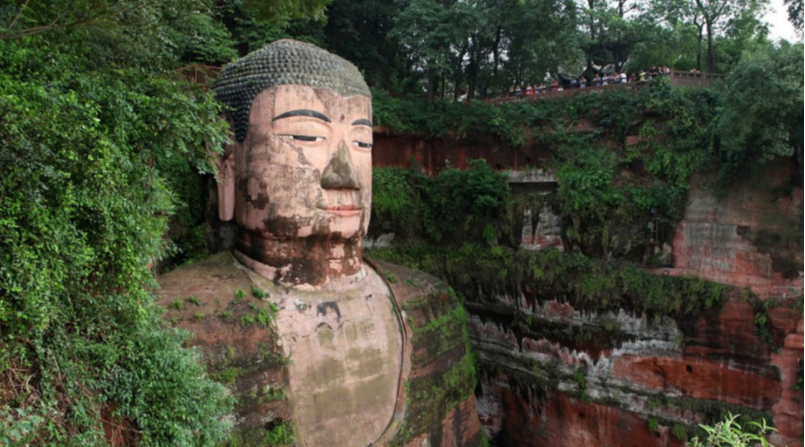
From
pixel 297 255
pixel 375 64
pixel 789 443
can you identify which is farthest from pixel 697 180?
pixel 375 64

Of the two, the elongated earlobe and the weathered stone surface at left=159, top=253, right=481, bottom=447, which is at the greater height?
the elongated earlobe

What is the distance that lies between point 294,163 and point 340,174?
0.66m

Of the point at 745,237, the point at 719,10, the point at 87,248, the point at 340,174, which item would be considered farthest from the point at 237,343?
the point at 719,10

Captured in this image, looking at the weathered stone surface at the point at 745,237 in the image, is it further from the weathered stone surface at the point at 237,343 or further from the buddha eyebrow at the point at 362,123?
the weathered stone surface at the point at 237,343

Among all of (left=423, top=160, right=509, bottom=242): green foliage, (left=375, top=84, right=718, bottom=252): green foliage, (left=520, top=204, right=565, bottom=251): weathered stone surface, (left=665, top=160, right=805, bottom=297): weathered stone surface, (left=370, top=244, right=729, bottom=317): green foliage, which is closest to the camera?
(left=665, top=160, right=805, bottom=297): weathered stone surface

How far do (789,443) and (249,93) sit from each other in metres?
11.0

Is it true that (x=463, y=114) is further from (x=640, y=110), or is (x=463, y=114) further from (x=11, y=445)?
(x=11, y=445)

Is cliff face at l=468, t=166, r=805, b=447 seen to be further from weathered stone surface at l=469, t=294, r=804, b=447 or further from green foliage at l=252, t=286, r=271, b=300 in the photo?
green foliage at l=252, t=286, r=271, b=300

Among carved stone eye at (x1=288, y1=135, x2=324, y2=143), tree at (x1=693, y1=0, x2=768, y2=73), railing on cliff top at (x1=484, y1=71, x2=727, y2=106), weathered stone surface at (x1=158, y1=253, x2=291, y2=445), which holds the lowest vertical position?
weathered stone surface at (x1=158, y1=253, x2=291, y2=445)

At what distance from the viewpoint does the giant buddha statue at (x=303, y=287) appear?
7.41 metres

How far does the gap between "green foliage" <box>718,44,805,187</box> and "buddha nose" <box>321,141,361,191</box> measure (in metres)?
6.37

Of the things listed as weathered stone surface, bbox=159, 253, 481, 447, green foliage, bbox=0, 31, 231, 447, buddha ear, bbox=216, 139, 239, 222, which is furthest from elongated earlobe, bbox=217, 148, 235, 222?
green foliage, bbox=0, 31, 231, 447

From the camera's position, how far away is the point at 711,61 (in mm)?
15383

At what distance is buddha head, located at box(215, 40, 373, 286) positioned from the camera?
313 inches
